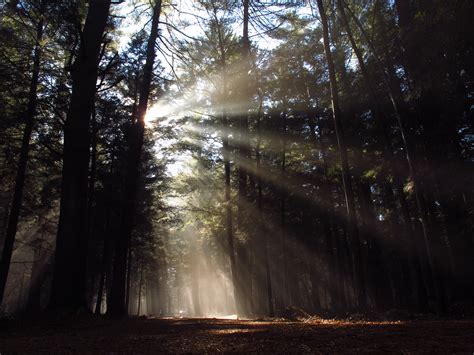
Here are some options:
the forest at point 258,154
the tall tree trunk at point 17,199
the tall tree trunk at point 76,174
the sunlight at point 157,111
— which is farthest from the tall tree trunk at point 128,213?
the sunlight at point 157,111

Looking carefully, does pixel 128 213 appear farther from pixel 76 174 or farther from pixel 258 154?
pixel 258 154

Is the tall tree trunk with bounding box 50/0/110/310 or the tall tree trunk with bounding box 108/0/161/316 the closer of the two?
the tall tree trunk with bounding box 50/0/110/310

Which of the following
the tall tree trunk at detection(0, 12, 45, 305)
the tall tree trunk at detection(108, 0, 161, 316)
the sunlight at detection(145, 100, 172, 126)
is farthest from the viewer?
the sunlight at detection(145, 100, 172, 126)

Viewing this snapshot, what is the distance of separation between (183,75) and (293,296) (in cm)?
2058

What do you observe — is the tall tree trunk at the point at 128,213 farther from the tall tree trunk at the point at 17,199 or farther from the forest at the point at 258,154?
the tall tree trunk at the point at 17,199

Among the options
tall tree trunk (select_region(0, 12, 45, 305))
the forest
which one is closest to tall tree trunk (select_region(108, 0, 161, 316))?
the forest

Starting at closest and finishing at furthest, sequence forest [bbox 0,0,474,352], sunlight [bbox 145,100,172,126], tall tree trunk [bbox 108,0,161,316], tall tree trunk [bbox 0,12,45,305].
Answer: forest [bbox 0,0,474,352] → tall tree trunk [bbox 108,0,161,316] → tall tree trunk [bbox 0,12,45,305] → sunlight [bbox 145,100,172,126]

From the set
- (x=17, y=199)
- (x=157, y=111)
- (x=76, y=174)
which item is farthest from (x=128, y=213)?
(x=157, y=111)

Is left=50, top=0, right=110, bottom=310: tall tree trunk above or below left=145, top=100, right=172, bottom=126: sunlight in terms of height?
below

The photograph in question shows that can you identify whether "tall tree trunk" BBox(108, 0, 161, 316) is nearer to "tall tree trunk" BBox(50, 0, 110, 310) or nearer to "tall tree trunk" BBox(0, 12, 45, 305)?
"tall tree trunk" BBox(50, 0, 110, 310)

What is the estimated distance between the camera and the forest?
7922 millimetres

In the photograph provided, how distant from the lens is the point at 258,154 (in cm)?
1962

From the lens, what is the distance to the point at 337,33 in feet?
60.2

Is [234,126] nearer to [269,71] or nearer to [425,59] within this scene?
[269,71]
